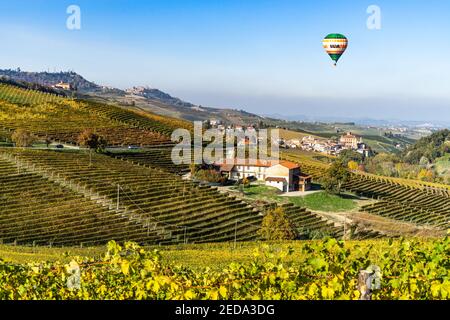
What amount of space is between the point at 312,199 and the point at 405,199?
17508 millimetres

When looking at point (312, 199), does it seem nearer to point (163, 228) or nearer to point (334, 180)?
point (334, 180)

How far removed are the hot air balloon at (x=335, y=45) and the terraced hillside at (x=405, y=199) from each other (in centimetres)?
1751

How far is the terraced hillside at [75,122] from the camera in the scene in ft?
193

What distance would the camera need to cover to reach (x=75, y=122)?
66.9m

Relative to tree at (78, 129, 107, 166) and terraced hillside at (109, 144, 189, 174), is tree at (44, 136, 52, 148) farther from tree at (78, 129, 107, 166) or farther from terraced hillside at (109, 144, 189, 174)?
terraced hillside at (109, 144, 189, 174)

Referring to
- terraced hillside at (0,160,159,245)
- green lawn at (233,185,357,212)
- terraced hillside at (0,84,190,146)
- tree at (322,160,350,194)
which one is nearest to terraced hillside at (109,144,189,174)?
terraced hillside at (0,84,190,146)

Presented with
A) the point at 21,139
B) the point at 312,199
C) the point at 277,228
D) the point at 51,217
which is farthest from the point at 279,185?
the point at 51,217

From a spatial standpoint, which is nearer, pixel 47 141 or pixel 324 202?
pixel 324 202

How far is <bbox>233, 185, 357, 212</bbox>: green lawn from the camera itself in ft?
160

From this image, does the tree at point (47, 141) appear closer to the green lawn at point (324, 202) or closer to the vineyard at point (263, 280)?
the green lawn at point (324, 202)

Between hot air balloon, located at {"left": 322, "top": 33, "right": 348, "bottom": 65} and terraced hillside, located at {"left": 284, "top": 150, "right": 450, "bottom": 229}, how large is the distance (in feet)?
57.4

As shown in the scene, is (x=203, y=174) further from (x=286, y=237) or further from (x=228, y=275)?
(x=228, y=275)

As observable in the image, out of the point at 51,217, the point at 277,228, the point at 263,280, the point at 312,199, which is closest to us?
the point at 263,280
